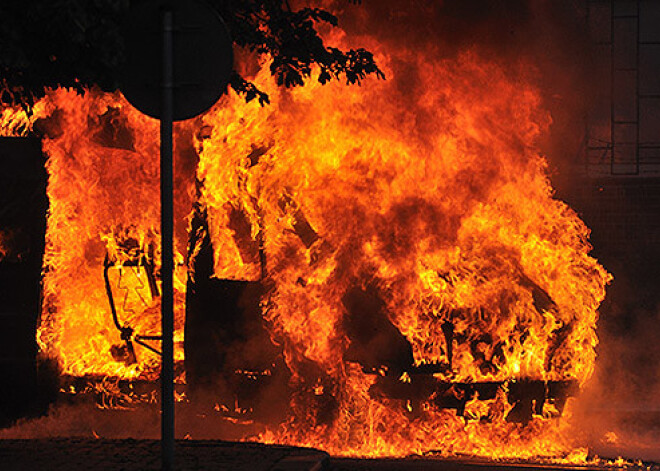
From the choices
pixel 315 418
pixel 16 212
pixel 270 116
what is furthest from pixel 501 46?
pixel 16 212

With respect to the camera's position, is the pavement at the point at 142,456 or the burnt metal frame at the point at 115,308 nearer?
the pavement at the point at 142,456

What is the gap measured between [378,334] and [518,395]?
1.14 meters

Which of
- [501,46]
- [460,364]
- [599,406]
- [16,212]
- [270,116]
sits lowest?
[599,406]

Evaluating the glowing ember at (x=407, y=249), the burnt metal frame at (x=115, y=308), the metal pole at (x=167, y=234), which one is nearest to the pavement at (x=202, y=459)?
the metal pole at (x=167, y=234)

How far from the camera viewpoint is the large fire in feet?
24.1

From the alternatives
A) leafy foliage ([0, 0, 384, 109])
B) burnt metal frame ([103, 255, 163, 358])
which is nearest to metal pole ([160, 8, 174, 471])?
leafy foliage ([0, 0, 384, 109])

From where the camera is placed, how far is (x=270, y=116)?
810cm

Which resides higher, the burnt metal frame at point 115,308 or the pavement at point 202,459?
the burnt metal frame at point 115,308

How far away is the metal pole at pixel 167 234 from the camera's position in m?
4.70

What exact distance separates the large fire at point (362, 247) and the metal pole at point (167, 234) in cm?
283

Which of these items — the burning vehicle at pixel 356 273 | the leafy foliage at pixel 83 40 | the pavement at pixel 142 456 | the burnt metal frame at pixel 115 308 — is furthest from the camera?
the burnt metal frame at pixel 115 308

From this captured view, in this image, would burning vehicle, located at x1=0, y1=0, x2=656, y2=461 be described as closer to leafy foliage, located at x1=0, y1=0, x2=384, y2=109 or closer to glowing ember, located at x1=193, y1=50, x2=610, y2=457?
glowing ember, located at x1=193, y1=50, x2=610, y2=457

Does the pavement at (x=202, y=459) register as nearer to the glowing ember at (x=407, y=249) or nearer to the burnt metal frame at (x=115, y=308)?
the glowing ember at (x=407, y=249)

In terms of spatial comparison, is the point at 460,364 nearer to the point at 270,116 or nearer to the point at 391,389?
the point at 391,389
